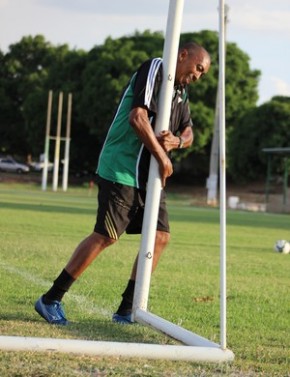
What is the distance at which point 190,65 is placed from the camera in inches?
284

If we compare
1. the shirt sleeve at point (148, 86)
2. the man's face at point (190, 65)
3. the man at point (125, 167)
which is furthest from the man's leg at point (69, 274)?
the man's face at point (190, 65)

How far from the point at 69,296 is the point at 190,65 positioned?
2895 millimetres

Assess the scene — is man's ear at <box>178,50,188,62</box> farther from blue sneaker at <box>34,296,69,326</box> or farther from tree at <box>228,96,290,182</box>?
tree at <box>228,96,290,182</box>

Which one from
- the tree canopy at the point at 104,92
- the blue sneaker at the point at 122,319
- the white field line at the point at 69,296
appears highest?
the tree canopy at the point at 104,92

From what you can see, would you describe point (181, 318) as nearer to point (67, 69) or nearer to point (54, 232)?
point (54, 232)

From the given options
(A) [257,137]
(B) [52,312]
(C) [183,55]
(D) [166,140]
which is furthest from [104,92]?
(B) [52,312]

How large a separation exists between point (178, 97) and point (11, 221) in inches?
588

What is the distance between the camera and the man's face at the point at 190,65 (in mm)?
7207

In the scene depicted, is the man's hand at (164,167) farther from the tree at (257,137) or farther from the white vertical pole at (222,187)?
the tree at (257,137)

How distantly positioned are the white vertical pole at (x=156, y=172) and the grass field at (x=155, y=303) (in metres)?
0.36

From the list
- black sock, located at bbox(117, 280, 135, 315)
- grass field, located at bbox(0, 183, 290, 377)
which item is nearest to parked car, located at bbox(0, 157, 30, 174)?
grass field, located at bbox(0, 183, 290, 377)

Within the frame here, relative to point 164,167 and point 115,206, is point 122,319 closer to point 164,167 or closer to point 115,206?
point 115,206

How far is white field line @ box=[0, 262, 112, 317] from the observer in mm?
8172

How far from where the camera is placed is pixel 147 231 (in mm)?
7250
